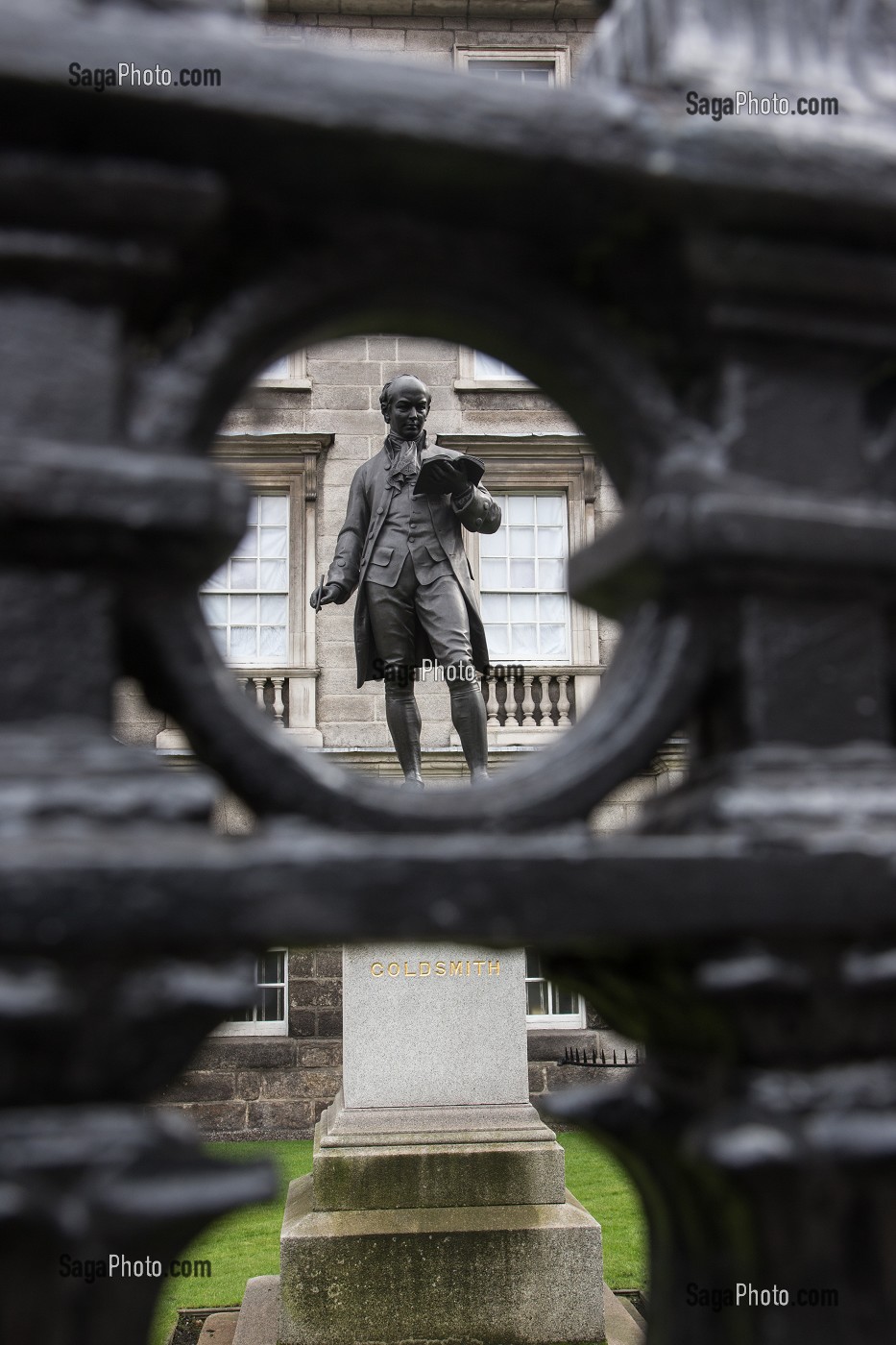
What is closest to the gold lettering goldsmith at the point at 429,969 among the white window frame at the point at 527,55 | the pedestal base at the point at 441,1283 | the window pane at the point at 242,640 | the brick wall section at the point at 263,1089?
the pedestal base at the point at 441,1283

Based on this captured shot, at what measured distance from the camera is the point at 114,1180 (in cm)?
67

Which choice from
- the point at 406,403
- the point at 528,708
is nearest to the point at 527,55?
the point at 528,708

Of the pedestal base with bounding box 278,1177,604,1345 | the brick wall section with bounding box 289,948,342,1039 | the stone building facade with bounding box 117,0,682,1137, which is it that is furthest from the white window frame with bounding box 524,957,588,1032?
the pedestal base with bounding box 278,1177,604,1345

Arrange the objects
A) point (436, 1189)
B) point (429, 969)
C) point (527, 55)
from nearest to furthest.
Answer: point (436, 1189)
point (429, 969)
point (527, 55)

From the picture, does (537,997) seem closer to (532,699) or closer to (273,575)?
(532,699)

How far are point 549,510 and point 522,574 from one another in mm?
702

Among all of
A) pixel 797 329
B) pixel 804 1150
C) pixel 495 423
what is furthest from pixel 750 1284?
pixel 495 423

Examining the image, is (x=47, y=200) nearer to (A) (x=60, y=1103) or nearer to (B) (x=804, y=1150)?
(A) (x=60, y=1103)

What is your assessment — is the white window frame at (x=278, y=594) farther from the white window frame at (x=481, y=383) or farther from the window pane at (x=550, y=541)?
the window pane at (x=550, y=541)

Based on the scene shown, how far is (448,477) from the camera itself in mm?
4164

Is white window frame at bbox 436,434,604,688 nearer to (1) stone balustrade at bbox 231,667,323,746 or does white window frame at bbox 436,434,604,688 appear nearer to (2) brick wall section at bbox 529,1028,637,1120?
(1) stone balustrade at bbox 231,667,323,746

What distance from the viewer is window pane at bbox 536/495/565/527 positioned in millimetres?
10766

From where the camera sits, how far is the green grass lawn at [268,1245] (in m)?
4.15

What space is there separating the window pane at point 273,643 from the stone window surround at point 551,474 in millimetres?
1967
